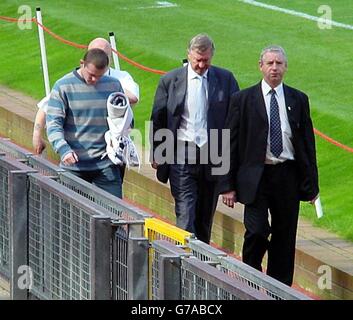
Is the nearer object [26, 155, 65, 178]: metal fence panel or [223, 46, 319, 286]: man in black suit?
[26, 155, 65, 178]: metal fence panel

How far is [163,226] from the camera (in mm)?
10414

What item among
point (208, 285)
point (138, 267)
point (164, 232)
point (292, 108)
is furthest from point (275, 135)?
point (208, 285)

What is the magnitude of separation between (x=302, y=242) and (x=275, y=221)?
3.68 feet

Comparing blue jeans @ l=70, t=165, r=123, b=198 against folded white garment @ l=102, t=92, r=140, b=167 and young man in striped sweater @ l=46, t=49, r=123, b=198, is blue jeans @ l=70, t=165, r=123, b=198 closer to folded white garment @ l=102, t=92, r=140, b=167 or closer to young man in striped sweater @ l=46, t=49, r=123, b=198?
young man in striped sweater @ l=46, t=49, r=123, b=198

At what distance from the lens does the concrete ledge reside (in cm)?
1298

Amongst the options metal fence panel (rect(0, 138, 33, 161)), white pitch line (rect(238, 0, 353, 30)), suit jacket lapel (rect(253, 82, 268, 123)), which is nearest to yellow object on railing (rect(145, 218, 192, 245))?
suit jacket lapel (rect(253, 82, 268, 123))

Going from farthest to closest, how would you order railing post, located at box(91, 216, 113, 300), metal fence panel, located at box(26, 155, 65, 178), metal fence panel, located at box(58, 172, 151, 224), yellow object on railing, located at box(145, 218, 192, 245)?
metal fence panel, located at box(26, 155, 65, 178) → metal fence panel, located at box(58, 172, 151, 224) → railing post, located at box(91, 216, 113, 300) → yellow object on railing, located at box(145, 218, 192, 245)

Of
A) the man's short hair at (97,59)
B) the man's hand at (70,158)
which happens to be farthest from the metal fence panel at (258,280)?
the man's short hair at (97,59)

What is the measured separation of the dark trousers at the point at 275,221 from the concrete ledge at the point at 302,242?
0.31m

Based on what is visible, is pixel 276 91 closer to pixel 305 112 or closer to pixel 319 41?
pixel 305 112

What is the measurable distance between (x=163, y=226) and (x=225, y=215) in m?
4.47

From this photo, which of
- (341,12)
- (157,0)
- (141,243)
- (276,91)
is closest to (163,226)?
(141,243)

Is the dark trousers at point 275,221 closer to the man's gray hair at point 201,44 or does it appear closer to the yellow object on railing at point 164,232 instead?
the man's gray hair at point 201,44
